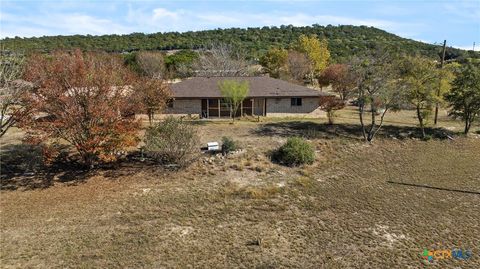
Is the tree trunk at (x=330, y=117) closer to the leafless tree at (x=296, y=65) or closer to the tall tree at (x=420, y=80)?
the tall tree at (x=420, y=80)

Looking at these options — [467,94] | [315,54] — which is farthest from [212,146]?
[315,54]

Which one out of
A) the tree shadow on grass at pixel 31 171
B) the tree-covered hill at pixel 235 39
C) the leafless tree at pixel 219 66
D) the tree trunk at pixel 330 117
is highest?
the tree-covered hill at pixel 235 39

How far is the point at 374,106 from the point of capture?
26578 mm

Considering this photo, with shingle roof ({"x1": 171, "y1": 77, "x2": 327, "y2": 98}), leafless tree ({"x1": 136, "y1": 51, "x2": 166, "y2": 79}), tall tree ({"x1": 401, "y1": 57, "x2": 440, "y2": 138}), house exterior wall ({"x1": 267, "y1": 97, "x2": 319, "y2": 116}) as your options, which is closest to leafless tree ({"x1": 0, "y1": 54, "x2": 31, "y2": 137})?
shingle roof ({"x1": 171, "y1": 77, "x2": 327, "y2": 98})

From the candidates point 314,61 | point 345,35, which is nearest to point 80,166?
point 314,61

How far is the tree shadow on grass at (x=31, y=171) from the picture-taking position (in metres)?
18.2

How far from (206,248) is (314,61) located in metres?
48.5

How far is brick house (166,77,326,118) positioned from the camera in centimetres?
3291

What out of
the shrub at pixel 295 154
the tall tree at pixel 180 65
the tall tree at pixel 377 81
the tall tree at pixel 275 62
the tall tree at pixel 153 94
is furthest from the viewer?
the tall tree at pixel 275 62

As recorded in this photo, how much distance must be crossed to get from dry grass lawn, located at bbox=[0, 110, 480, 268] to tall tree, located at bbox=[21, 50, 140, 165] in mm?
2073

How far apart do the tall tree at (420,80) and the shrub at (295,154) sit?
410 inches

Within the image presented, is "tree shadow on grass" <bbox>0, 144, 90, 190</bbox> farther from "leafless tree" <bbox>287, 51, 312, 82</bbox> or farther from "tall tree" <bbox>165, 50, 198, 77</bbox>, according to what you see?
"leafless tree" <bbox>287, 51, 312, 82</bbox>

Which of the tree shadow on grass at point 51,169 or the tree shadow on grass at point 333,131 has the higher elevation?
the tree shadow on grass at point 333,131

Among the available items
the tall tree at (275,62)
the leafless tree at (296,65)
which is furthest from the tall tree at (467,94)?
the tall tree at (275,62)
